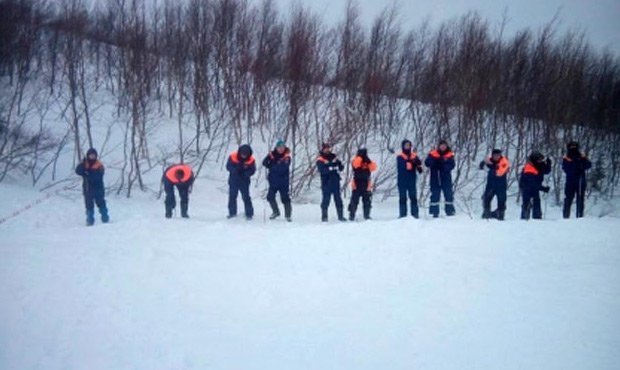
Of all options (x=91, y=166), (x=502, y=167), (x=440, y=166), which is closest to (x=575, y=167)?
(x=502, y=167)

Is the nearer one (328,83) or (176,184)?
(176,184)

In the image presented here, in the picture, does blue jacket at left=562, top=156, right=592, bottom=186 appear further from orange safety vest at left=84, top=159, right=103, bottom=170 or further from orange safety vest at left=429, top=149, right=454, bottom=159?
orange safety vest at left=84, top=159, right=103, bottom=170

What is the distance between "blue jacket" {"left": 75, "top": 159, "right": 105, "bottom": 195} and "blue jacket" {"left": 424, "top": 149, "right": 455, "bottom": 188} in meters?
7.35

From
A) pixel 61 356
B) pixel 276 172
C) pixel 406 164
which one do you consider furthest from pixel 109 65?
pixel 61 356

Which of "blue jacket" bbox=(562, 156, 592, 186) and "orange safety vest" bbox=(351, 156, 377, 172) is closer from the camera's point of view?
"orange safety vest" bbox=(351, 156, 377, 172)

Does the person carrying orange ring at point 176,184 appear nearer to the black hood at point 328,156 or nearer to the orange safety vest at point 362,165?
the black hood at point 328,156

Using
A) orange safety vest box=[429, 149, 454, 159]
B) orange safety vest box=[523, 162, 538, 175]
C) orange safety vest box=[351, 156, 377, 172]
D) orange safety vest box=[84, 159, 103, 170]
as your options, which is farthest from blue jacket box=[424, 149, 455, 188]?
orange safety vest box=[84, 159, 103, 170]

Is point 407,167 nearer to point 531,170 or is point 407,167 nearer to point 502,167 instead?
point 502,167

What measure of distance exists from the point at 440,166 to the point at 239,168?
4.61m

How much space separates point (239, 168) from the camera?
10719mm

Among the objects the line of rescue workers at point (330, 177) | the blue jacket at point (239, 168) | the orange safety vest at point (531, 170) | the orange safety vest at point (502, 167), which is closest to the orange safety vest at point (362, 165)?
the line of rescue workers at point (330, 177)

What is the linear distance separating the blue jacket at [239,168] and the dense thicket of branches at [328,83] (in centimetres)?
668

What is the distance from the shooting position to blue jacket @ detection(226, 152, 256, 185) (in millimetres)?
10672

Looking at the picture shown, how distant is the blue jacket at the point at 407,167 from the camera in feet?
36.0
